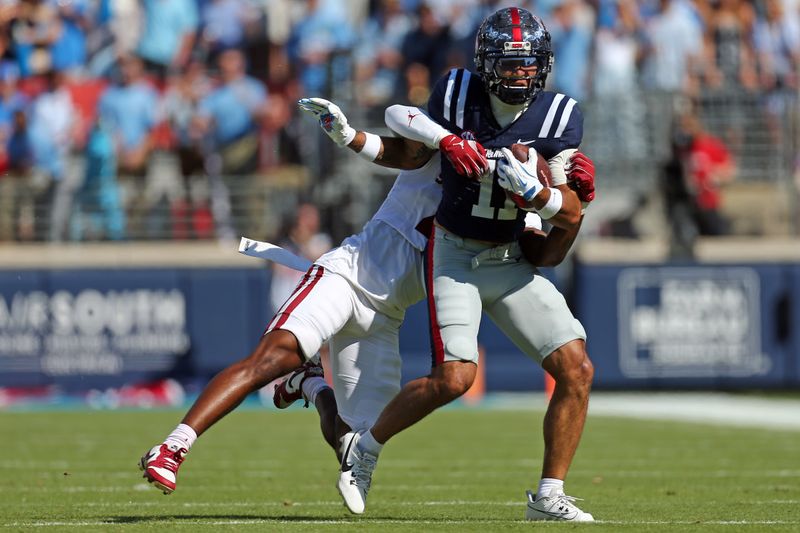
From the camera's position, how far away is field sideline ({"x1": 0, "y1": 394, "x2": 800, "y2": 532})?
17.6 feet

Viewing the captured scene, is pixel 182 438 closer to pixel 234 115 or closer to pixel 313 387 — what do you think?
pixel 313 387

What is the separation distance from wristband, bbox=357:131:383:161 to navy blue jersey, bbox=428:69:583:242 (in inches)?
10.3

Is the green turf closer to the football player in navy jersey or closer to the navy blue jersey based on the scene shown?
the football player in navy jersey

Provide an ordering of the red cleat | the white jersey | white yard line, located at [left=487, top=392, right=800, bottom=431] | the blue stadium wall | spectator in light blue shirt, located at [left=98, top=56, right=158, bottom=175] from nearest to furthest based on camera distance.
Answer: the red cleat → the white jersey → white yard line, located at [left=487, top=392, right=800, bottom=431] → the blue stadium wall → spectator in light blue shirt, located at [left=98, top=56, right=158, bottom=175]

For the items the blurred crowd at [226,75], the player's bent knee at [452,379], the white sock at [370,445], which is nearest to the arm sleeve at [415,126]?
the player's bent knee at [452,379]

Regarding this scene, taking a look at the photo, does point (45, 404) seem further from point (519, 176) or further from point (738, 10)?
point (519, 176)

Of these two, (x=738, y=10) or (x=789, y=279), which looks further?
(x=738, y=10)

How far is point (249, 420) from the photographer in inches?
449

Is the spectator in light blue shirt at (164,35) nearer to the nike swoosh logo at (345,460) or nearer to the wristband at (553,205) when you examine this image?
the nike swoosh logo at (345,460)

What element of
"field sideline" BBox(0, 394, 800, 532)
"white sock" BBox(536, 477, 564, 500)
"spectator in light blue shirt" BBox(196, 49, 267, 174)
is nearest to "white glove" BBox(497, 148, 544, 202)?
"white sock" BBox(536, 477, 564, 500)

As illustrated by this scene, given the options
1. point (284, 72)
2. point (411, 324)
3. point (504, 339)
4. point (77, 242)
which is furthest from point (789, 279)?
point (77, 242)

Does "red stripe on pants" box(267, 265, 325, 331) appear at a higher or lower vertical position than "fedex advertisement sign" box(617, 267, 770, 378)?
higher

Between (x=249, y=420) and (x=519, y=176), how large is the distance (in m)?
6.61

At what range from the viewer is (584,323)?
1359cm
